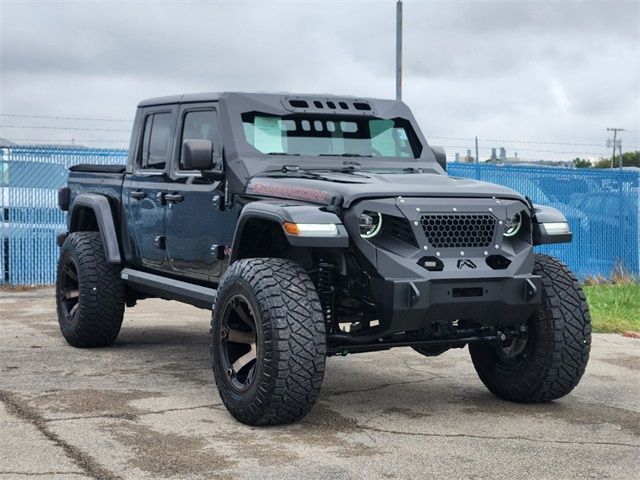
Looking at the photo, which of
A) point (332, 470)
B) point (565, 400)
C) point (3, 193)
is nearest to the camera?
point (332, 470)

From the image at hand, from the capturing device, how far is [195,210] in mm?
7562

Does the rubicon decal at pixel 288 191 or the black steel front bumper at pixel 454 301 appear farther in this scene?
the rubicon decal at pixel 288 191

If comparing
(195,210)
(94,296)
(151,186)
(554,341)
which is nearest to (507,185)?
(94,296)

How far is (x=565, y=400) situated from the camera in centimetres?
708

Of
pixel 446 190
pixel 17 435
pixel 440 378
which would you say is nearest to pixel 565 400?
pixel 440 378

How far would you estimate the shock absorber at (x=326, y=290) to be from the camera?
20.9 feet

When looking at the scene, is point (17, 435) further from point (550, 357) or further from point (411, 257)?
point (550, 357)

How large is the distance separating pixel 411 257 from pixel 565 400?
176cm

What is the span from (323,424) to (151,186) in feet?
9.13

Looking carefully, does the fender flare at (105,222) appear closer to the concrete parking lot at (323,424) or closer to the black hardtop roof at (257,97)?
the concrete parking lot at (323,424)

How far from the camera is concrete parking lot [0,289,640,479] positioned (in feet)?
17.3

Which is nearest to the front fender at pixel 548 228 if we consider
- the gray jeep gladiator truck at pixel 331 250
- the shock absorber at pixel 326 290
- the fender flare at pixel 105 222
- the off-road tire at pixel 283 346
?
the gray jeep gladiator truck at pixel 331 250

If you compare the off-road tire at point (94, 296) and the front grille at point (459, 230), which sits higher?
the front grille at point (459, 230)

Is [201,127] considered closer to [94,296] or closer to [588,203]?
[94,296]
